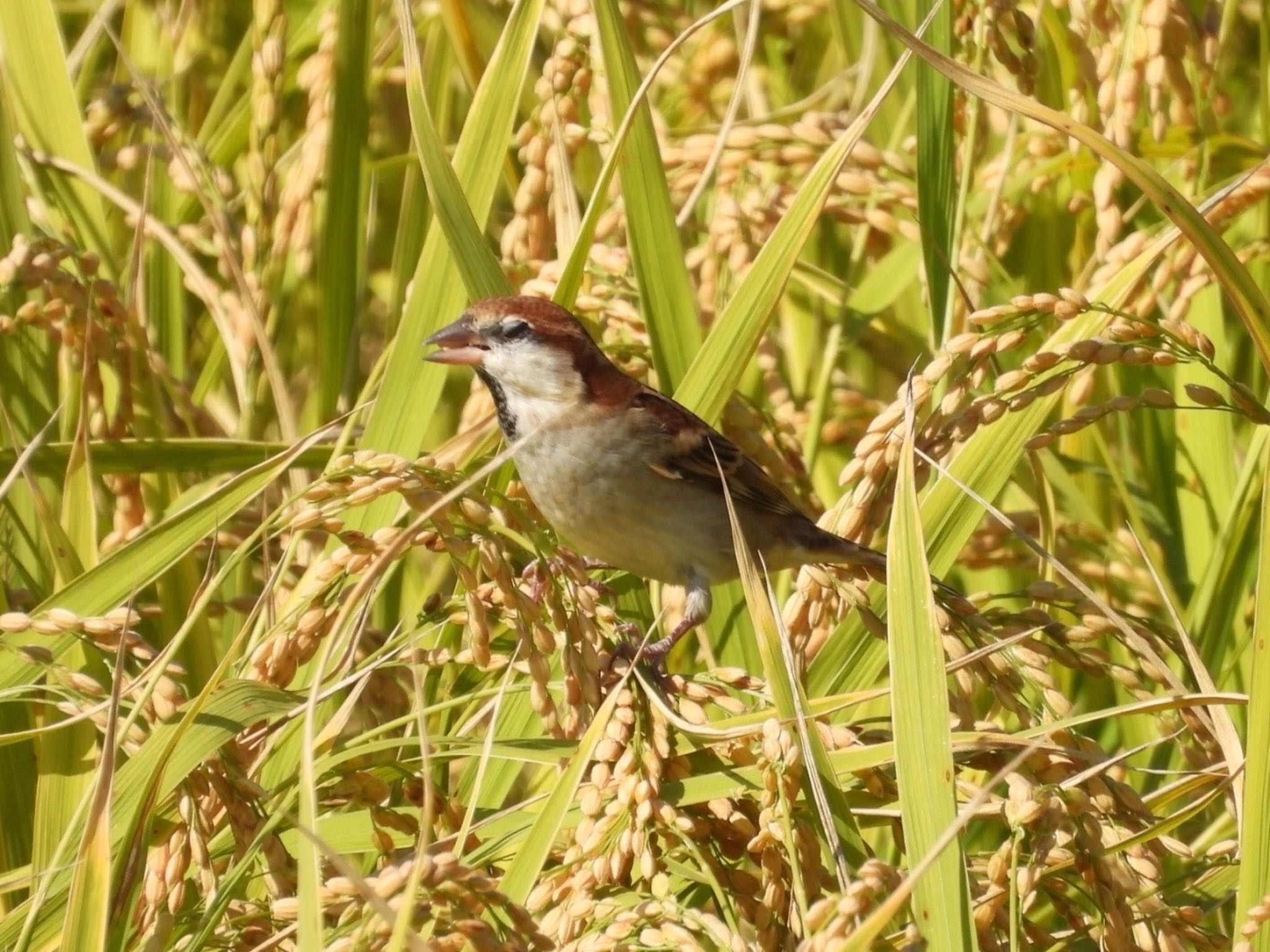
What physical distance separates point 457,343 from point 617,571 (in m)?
0.58

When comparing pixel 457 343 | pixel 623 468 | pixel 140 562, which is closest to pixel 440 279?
pixel 457 343

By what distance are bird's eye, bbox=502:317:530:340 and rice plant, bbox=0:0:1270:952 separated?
6cm

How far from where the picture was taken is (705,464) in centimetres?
279

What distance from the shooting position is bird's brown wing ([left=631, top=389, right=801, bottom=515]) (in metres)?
2.63

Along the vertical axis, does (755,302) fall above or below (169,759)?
above

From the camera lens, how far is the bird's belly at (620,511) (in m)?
2.53

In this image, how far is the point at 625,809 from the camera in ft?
4.75

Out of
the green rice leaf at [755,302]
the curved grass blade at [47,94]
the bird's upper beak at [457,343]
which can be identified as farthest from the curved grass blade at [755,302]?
the curved grass blade at [47,94]

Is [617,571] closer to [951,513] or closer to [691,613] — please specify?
[691,613]

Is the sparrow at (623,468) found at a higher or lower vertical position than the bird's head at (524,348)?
lower

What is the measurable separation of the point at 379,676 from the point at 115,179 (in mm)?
1623

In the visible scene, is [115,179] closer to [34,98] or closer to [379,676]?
[34,98]

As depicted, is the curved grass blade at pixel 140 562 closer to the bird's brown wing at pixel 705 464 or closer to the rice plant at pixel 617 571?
the rice plant at pixel 617 571

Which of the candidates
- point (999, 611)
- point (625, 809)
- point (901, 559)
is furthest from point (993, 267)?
point (625, 809)
